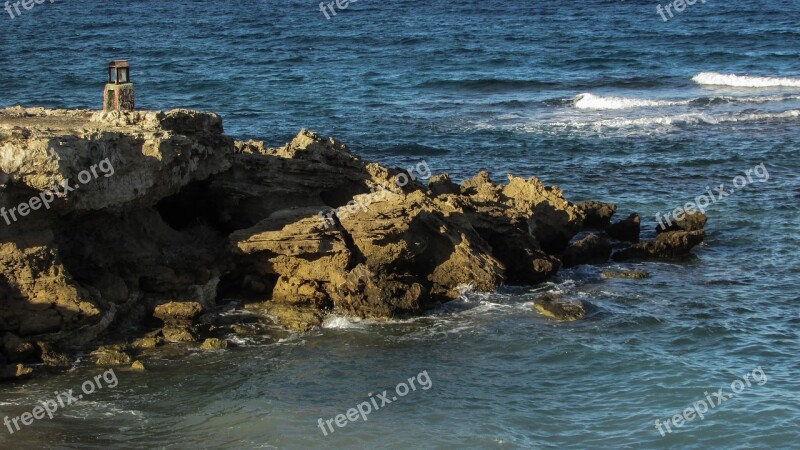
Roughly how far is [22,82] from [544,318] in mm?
34051

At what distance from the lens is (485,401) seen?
54.4ft

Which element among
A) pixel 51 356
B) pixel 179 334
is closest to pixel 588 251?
pixel 179 334

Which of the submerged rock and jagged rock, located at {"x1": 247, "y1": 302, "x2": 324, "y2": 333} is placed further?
the submerged rock

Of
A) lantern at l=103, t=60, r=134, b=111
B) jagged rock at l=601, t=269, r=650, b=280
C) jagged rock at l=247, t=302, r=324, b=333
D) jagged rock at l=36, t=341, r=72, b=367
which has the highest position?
lantern at l=103, t=60, r=134, b=111

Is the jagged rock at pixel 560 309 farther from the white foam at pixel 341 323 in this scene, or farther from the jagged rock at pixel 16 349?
the jagged rock at pixel 16 349

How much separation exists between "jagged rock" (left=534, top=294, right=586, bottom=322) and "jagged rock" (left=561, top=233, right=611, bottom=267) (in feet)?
9.13

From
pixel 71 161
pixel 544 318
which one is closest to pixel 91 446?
pixel 71 161

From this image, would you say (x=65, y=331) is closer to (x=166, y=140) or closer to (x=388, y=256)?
(x=166, y=140)

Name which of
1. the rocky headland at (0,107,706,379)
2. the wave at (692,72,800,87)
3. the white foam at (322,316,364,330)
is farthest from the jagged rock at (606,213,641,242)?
the wave at (692,72,800,87)

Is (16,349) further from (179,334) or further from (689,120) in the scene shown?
→ (689,120)

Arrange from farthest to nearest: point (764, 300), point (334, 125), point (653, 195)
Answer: point (334, 125)
point (653, 195)
point (764, 300)

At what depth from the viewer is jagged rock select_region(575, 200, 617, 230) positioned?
1007 inches

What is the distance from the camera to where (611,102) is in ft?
142

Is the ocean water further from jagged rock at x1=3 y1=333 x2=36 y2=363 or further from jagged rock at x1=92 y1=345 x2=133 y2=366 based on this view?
jagged rock at x1=3 y1=333 x2=36 y2=363
